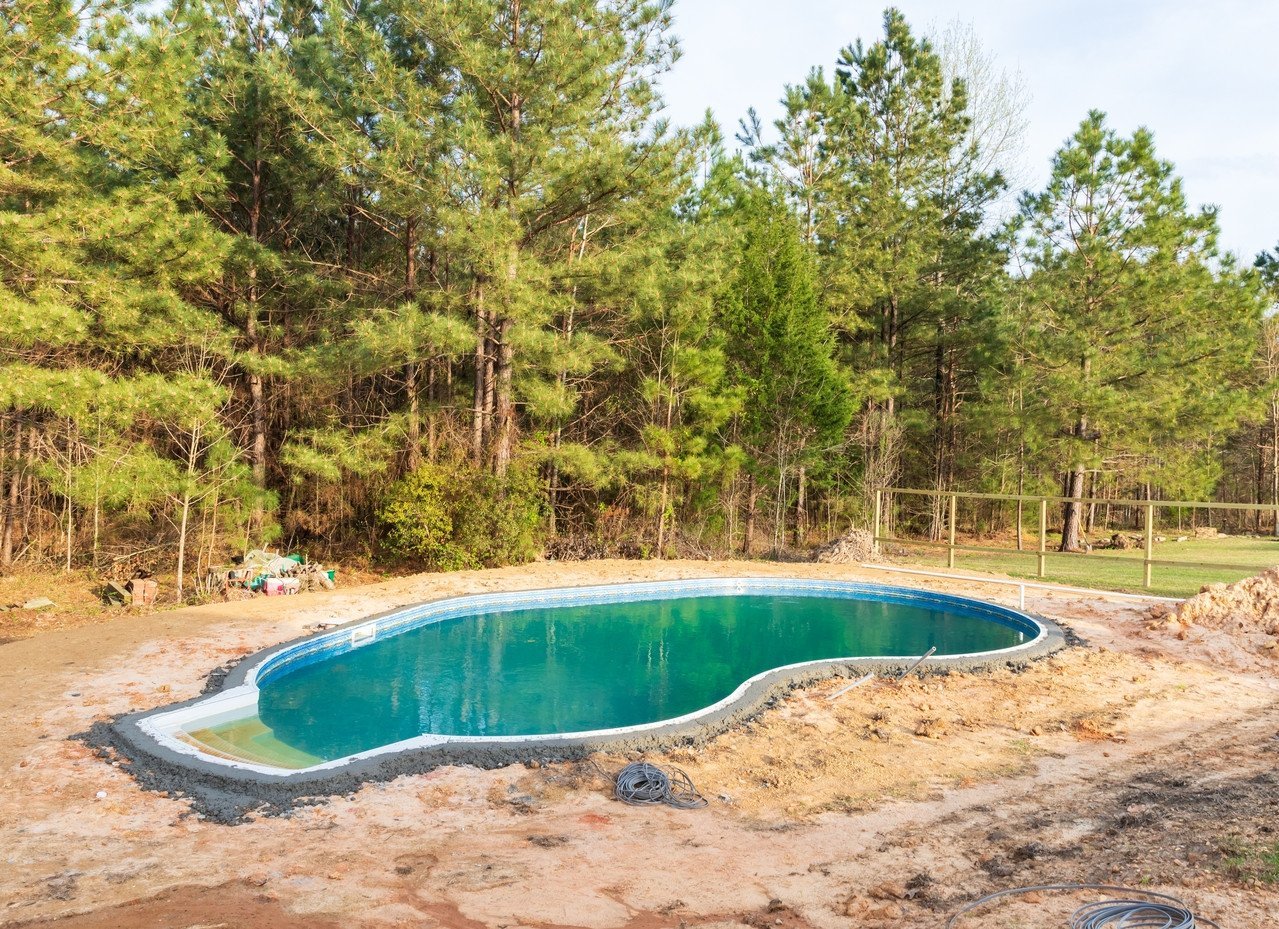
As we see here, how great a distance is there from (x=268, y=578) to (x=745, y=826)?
835 cm

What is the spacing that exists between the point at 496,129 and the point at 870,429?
999cm

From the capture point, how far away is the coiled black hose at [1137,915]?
2828 mm

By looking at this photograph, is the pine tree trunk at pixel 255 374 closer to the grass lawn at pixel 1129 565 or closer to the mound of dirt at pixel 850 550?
the mound of dirt at pixel 850 550

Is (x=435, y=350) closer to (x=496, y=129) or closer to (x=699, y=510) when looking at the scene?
(x=496, y=129)

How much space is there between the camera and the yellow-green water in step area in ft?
18.2

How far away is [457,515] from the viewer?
42.5 ft

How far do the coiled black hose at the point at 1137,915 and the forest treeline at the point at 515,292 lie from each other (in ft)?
32.4

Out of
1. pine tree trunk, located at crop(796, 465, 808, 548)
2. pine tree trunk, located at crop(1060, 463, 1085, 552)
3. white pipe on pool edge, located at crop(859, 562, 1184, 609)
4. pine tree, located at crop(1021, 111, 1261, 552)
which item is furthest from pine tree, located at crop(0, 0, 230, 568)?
pine tree trunk, located at crop(1060, 463, 1085, 552)

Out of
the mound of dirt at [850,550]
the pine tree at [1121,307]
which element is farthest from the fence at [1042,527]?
the pine tree at [1121,307]

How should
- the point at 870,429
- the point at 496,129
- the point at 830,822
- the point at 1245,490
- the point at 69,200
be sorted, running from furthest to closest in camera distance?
1. the point at 1245,490
2. the point at 870,429
3. the point at 496,129
4. the point at 69,200
5. the point at 830,822

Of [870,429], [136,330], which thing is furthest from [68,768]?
[870,429]

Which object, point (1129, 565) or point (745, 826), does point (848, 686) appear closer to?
point (745, 826)

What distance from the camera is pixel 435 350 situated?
12.7 m

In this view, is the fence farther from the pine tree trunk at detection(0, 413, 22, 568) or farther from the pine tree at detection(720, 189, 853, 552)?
the pine tree trunk at detection(0, 413, 22, 568)
